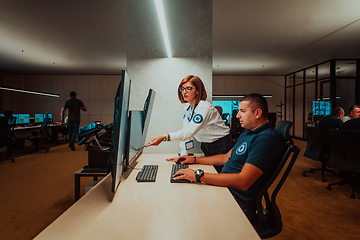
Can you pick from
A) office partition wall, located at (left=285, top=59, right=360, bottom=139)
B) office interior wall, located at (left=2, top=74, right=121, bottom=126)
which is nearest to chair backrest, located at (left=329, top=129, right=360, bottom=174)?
office partition wall, located at (left=285, top=59, right=360, bottom=139)

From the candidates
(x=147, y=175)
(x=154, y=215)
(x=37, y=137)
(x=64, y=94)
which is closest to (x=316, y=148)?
(x=147, y=175)

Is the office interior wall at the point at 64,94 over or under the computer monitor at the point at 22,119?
over

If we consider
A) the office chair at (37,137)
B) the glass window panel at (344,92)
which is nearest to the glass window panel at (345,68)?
the glass window panel at (344,92)

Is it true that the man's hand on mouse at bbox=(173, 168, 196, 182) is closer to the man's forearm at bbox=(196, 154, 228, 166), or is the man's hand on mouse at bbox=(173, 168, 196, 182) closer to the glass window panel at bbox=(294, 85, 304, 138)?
the man's forearm at bbox=(196, 154, 228, 166)

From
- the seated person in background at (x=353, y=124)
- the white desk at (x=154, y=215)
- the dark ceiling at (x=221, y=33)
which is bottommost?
the white desk at (x=154, y=215)

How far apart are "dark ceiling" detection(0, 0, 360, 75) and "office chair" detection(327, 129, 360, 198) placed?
2422 mm

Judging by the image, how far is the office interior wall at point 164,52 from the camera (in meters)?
2.29

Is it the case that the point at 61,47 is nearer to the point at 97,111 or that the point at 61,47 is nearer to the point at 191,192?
the point at 97,111

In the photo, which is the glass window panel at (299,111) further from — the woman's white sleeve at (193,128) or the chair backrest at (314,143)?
the woman's white sleeve at (193,128)

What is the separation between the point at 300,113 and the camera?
29.7 ft

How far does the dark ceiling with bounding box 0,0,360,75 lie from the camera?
379cm

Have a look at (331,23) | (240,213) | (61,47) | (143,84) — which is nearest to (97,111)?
(61,47)

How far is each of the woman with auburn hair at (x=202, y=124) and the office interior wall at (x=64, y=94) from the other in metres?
8.57

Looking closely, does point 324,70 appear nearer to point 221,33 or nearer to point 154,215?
point 221,33
